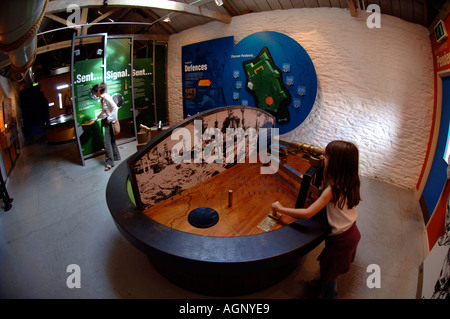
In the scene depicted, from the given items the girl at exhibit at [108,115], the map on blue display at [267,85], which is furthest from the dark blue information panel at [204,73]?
the girl at exhibit at [108,115]

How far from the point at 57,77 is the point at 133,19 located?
3.82m

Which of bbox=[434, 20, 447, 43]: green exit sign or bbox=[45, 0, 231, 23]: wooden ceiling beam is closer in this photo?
bbox=[434, 20, 447, 43]: green exit sign

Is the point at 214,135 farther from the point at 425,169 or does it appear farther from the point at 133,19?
the point at 133,19

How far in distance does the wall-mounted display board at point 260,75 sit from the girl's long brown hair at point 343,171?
3.24 meters

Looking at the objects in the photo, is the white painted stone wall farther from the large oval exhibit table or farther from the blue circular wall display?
the large oval exhibit table

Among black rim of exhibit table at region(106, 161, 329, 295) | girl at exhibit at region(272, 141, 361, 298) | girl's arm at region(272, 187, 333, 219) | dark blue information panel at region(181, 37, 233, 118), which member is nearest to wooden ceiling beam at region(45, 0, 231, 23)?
dark blue information panel at region(181, 37, 233, 118)

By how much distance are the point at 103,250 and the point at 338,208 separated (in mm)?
2452

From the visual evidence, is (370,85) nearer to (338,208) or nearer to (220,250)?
(338,208)

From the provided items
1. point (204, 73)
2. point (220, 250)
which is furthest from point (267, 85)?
point (220, 250)

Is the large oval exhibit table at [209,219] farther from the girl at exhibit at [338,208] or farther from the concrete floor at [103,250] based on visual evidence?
the concrete floor at [103,250]

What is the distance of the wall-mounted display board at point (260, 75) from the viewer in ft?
15.5

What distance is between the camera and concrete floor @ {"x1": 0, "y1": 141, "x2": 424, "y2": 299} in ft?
7.15

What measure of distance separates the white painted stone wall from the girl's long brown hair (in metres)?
3.02
